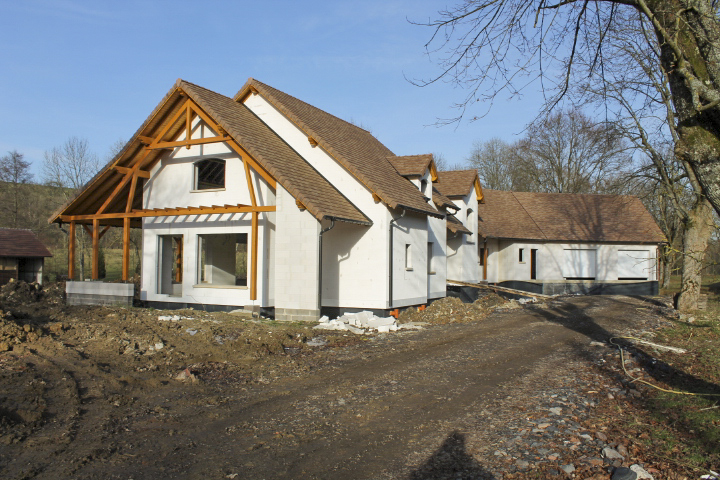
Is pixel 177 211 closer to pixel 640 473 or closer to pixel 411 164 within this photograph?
pixel 411 164

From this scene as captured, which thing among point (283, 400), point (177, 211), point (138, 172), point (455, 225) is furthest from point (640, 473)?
point (455, 225)

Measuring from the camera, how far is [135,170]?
17.5m

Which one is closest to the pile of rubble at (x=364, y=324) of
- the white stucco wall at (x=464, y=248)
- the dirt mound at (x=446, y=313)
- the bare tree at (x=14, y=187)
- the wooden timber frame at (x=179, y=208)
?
the dirt mound at (x=446, y=313)

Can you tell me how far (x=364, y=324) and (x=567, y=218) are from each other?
903 inches

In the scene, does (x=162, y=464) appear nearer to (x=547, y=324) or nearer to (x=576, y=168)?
(x=547, y=324)

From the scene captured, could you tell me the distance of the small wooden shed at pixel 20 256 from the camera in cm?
2667

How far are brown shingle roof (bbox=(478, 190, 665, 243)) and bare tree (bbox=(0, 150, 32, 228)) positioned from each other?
31.1 m

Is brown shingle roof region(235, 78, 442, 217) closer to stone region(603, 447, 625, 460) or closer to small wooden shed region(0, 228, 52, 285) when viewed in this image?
stone region(603, 447, 625, 460)

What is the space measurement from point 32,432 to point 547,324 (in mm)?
13492

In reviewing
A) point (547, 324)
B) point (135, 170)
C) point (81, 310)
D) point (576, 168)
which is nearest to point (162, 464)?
point (81, 310)

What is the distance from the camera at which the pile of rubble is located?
45.8 ft

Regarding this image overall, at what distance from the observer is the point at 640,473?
498 cm

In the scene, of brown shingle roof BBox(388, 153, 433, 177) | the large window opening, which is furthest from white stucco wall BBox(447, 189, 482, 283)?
the large window opening

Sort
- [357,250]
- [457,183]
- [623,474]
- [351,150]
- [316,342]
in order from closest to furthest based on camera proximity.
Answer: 1. [623,474]
2. [316,342]
3. [357,250]
4. [351,150]
5. [457,183]
